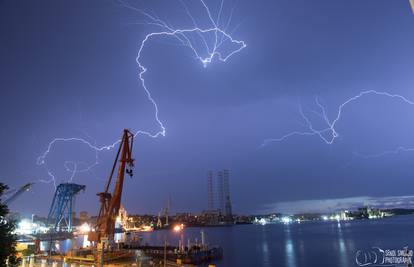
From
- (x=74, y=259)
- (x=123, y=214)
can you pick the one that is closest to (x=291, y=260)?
(x=74, y=259)

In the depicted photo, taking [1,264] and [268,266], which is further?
[268,266]

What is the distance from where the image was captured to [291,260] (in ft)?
240

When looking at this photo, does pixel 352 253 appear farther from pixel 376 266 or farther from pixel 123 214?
pixel 123 214

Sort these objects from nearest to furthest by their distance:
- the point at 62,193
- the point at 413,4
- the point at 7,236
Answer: the point at 413,4, the point at 7,236, the point at 62,193

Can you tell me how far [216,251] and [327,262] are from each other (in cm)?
2347

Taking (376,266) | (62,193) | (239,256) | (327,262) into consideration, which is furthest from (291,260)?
(62,193)

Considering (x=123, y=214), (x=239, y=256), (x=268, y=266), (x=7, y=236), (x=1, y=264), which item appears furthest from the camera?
(x=123, y=214)

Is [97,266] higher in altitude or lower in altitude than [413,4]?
lower

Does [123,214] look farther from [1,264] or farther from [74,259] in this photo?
[1,264]

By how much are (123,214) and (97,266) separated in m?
141

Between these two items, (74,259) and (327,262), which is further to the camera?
(327,262)

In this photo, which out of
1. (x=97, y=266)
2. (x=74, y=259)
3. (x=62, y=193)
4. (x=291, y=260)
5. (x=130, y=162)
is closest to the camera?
(x=97, y=266)

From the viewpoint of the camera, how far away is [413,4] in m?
5.09

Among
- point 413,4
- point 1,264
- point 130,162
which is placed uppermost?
point 130,162
